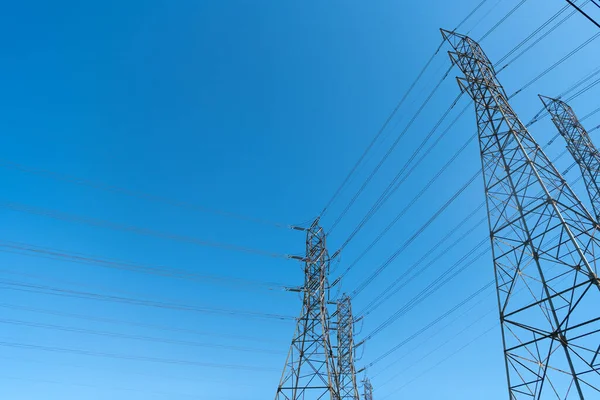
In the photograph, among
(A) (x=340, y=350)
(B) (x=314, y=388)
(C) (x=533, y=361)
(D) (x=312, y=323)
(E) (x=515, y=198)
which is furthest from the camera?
(A) (x=340, y=350)

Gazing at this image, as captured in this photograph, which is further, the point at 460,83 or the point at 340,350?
the point at 340,350

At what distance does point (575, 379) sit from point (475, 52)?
47.6 ft

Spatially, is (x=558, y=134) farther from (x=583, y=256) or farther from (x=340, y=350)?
(x=340, y=350)

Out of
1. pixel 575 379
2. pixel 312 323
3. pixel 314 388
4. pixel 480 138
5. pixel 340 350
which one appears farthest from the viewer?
pixel 340 350

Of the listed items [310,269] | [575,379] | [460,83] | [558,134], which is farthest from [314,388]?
[558,134]

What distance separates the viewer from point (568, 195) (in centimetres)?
1078

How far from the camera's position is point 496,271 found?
36.9ft

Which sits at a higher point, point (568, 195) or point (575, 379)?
point (568, 195)

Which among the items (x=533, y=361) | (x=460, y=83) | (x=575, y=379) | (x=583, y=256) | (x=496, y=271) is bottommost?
(x=575, y=379)

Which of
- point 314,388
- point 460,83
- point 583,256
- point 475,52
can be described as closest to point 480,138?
point 460,83

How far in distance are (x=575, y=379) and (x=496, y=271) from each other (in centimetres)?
351

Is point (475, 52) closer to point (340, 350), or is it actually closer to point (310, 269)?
point (310, 269)

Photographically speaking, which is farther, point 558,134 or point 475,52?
point 558,134

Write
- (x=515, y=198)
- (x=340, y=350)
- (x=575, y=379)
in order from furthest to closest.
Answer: (x=340, y=350) < (x=515, y=198) < (x=575, y=379)
